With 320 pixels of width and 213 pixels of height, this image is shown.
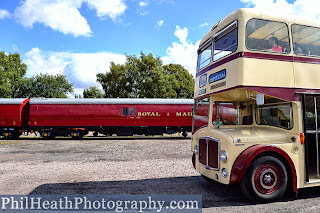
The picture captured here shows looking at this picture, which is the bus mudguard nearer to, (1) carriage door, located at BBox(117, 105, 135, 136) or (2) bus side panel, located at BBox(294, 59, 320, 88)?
(2) bus side panel, located at BBox(294, 59, 320, 88)

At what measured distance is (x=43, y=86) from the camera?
42.4 metres

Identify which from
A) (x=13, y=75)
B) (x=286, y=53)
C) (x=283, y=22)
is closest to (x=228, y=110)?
(x=286, y=53)

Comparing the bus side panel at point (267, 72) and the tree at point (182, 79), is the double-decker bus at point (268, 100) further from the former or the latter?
the tree at point (182, 79)

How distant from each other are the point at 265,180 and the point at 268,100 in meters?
1.90

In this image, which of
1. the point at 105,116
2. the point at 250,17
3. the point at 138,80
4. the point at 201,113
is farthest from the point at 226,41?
the point at 138,80

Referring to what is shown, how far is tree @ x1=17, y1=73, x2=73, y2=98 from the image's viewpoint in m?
41.6

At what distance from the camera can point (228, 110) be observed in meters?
6.57

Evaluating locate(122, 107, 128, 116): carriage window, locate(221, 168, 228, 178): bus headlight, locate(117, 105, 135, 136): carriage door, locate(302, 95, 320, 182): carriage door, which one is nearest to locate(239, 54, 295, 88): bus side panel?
locate(302, 95, 320, 182): carriage door

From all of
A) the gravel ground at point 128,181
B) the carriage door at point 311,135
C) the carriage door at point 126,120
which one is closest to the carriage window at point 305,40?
the carriage door at point 311,135

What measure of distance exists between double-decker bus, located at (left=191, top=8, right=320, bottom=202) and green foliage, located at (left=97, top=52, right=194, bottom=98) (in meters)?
27.2

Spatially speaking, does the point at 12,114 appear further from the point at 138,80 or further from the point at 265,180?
the point at 265,180

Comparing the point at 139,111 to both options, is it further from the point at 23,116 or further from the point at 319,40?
the point at 319,40

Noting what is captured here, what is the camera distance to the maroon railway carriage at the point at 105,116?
67.8 feet

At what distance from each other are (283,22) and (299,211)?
400cm
